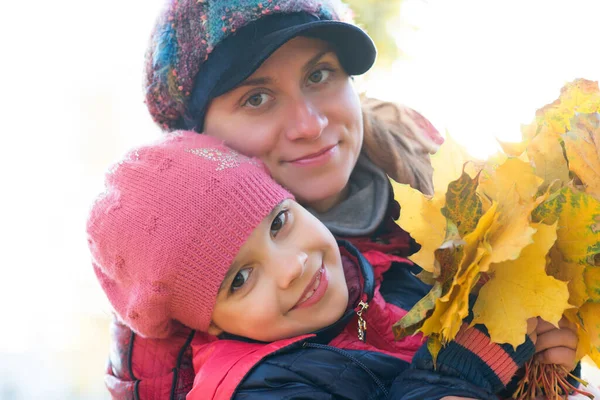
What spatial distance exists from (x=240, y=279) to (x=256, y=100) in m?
0.36

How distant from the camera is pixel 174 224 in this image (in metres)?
0.89

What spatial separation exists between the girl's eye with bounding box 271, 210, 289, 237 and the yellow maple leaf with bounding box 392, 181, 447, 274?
0.67ft

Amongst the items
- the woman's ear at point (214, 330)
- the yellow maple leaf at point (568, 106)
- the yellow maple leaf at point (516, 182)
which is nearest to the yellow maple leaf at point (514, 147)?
the yellow maple leaf at point (568, 106)

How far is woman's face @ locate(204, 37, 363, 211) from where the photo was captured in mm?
1073

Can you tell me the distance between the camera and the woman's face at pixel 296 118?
3.52 ft

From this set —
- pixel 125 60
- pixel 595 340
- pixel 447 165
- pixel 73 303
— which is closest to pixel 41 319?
pixel 73 303

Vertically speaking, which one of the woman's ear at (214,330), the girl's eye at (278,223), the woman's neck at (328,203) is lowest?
the woman's ear at (214,330)

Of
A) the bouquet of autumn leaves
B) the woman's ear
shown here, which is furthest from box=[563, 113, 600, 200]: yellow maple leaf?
the woman's ear

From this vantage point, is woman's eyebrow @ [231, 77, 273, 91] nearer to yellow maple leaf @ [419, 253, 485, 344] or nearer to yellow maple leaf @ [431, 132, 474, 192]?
yellow maple leaf @ [431, 132, 474, 192]

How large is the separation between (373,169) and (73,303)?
117 centimetres

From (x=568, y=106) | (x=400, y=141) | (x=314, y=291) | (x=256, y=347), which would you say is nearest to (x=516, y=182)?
(x=568, y=106)

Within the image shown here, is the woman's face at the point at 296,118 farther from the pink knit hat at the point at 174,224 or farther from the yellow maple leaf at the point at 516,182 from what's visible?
the yellow maple leaf at the point at 516,182

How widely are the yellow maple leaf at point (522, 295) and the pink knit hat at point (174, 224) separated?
353mm

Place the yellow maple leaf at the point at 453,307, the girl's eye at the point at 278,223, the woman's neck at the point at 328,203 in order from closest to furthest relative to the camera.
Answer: the yellow maple leaf at the point at 453,307 < the girl's eye at the point at 278,223 < the woman's neck at the point at 328,203
